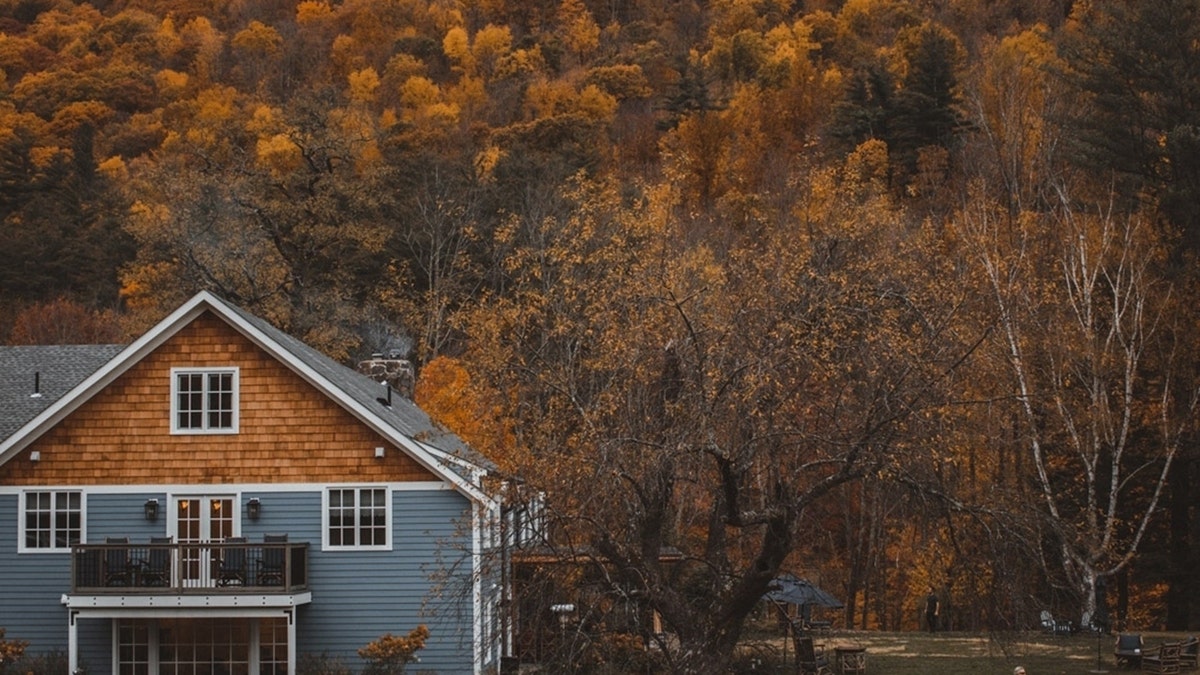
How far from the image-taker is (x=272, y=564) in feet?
107

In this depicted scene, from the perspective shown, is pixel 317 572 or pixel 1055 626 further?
pixel 1055 626

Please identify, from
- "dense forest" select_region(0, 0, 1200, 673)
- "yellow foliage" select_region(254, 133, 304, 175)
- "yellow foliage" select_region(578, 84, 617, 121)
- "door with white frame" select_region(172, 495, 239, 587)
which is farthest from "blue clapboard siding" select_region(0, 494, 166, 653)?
"yellow foliage" select_region(578, 84, 617, 121)

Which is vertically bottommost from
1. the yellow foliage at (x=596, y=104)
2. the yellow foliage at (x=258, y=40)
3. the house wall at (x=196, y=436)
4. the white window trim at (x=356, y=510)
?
the white window trim at (x=356, y=510)

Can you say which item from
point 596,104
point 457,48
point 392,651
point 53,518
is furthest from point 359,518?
point 457,48

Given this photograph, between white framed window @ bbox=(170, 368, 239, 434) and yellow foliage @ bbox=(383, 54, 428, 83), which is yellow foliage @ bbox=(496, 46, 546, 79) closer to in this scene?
yellow foliage @ bbox=(383, 54, 428, 83)

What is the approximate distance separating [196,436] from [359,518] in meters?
3.76

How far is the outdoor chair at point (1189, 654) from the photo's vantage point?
105ft

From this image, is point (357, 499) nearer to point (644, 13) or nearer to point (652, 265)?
point (652, 265)

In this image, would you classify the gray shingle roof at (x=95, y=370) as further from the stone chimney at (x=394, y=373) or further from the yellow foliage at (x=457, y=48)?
the yellow foliage at (x=457, y=48)

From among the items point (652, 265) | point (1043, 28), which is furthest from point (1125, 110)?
point (1043, 28)

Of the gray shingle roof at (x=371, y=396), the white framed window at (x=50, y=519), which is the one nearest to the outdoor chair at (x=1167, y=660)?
the gray shingle roof at (x=371, y=396)

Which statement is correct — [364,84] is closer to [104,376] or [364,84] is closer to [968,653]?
[104,376]

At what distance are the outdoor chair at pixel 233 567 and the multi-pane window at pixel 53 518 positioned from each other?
11.5 ft

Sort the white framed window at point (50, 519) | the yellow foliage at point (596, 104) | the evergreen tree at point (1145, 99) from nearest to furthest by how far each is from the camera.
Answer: the white framed window at point (50, 519), the evergreen tree at point (1145, 99), the yellow foliage at point (596, 104)
